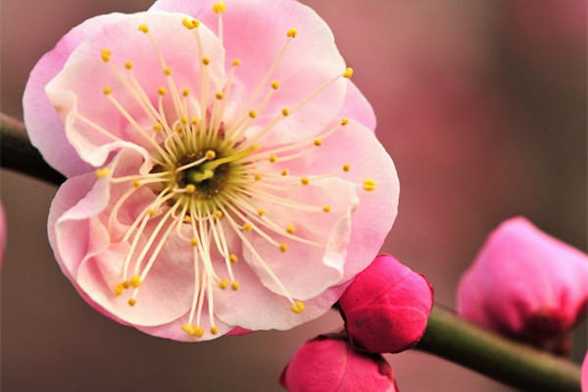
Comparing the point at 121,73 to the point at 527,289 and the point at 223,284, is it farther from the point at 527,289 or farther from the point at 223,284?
the point at 527,289

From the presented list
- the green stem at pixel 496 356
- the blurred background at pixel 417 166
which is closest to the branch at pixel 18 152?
the green stem at pixel 496 356

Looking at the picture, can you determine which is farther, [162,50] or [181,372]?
[181,372]

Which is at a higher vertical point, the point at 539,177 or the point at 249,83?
the point at 249,83

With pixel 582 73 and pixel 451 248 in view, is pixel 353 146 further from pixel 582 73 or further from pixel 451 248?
pixel 582 73

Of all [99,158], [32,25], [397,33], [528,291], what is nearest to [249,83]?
[99,158]

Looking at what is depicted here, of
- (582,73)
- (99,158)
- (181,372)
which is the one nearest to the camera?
(99,158)

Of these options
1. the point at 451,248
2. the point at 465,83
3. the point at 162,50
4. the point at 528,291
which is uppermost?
the point at 162,50

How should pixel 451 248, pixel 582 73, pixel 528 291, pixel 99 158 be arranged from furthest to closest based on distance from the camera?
pixel 582 73 < pixel 451 248 < pixel 528 291 < pixel 99 158

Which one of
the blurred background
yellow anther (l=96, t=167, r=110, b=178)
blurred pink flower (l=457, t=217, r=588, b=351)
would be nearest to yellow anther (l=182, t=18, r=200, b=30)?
yellow anther (l=96, t=167, r=110, b=178)
